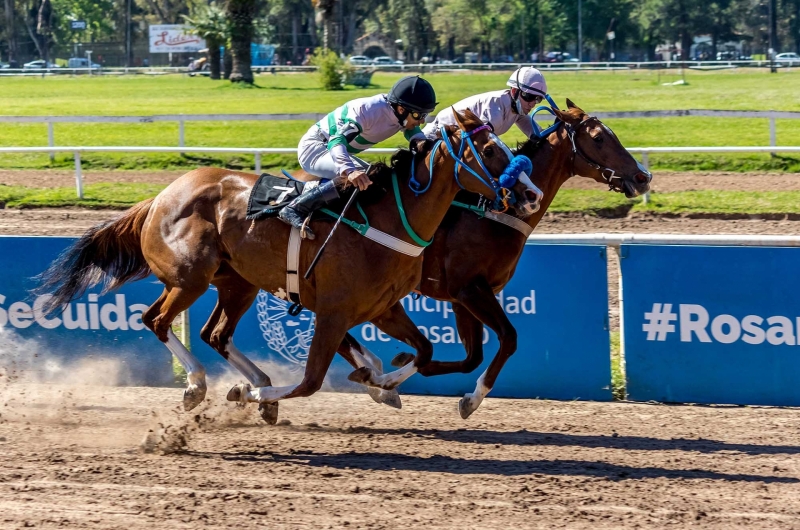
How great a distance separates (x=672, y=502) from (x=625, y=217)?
26.6 feet

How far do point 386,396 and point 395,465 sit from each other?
95 cm

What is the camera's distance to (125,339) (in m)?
7.12

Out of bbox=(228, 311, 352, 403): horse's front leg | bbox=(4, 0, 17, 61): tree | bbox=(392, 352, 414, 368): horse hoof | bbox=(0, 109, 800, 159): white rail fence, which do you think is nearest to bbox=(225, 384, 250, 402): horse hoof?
bbox=(228, 311, 352, 403): horse's front leg

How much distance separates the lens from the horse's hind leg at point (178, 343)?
5902 mm

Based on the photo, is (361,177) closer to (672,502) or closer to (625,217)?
(672,502)

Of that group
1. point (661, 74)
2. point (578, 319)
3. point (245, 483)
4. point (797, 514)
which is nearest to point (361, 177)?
point (245, 483)

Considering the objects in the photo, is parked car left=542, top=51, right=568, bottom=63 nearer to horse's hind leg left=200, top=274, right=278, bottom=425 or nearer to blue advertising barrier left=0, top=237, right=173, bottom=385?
blue advertising barrier left=0, top=237, right=173, bottom=385

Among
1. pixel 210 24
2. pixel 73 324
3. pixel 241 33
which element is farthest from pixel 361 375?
pixel 210 24

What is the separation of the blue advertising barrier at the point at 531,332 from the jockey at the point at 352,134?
1.47 meters

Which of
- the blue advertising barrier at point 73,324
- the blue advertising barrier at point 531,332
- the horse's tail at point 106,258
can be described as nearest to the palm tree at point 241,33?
the blue advertising barrier at point 73,324

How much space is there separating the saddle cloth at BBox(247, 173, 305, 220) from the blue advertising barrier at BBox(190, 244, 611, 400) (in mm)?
1274

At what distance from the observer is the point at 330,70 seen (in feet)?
106

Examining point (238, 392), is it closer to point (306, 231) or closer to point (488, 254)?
point (306, 231)

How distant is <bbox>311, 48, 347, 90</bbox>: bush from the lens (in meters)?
32.3
